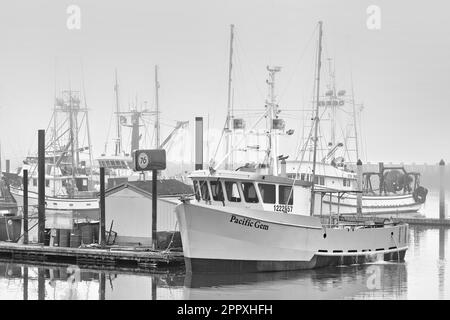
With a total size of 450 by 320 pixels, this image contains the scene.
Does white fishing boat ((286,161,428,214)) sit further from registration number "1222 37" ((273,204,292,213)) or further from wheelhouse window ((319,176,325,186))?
registration number "1222 37" ((273,204,292,213))

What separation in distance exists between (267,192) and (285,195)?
94 centimetres

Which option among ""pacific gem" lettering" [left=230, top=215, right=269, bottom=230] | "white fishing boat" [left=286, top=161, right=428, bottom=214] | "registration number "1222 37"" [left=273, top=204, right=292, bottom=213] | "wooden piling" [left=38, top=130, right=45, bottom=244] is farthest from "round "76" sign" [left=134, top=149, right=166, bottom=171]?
"white fishing boat" [left=286, top=161, right=428, bottom=214]

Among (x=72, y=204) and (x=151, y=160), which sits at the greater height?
(x=151, y=160)

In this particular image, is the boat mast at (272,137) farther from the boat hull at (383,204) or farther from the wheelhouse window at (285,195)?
the boat hull at (383,204)

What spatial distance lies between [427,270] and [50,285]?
698 inches

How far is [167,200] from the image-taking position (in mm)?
43438

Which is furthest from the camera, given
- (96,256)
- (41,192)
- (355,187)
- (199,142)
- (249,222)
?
(355,187)

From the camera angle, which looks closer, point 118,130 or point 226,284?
point 226,284

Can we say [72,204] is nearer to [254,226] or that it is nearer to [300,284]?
[254,226]

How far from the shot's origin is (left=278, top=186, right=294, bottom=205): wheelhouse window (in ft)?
119

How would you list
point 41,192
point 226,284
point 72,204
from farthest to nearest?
point 72,204 → point 41,192 → point 226,284

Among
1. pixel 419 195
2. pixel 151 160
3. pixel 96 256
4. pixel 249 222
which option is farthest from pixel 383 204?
pixel 249 222

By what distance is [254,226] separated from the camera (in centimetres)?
3491

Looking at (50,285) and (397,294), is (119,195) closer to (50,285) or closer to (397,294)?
(50,285)
